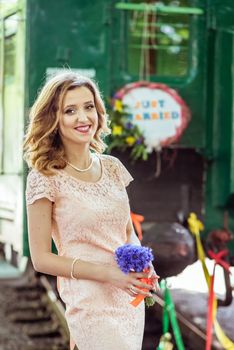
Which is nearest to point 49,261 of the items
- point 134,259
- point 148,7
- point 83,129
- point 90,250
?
point 90,250

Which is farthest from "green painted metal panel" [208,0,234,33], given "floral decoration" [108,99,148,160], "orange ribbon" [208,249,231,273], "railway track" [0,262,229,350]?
"railway track" [0,262,229,350]

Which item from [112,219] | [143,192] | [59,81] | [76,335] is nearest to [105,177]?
[112,219]

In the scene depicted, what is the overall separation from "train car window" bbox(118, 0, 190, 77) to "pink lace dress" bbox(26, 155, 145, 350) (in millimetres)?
3040

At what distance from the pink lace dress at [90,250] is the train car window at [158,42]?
3.04 meters

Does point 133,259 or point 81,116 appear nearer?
point 133,259

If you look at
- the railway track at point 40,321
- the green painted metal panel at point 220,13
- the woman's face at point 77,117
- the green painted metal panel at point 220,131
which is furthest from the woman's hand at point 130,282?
the green painted metal panel at point 220,13

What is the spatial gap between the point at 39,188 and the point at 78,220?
0.41 ft

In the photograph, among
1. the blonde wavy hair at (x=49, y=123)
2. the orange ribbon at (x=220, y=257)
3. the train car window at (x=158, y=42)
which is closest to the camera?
the blonde wavy hair at (x=49, y=123)

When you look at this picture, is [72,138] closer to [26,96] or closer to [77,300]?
[77,300]

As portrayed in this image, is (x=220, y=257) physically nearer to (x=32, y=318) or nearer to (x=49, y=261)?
(x=32, y=318)

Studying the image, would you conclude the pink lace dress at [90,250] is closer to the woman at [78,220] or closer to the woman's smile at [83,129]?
the woman at [78,220]

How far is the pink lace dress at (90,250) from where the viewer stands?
1783mm

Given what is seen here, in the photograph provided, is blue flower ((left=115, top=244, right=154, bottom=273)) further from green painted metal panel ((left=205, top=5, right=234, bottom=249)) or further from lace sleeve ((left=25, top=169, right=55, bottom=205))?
green painted metal panel ((left=205, top=5, right=234, bottom=249))

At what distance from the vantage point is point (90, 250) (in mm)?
1826
